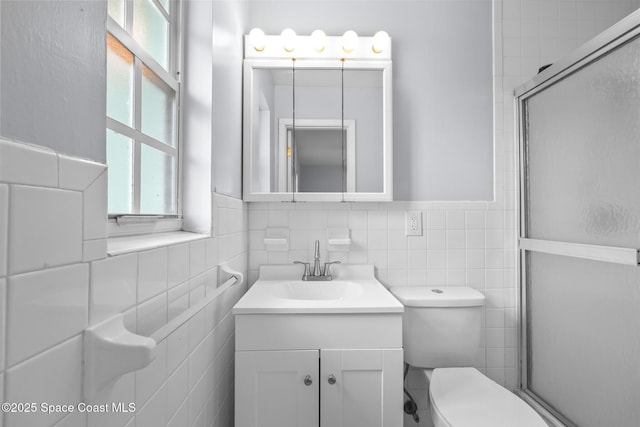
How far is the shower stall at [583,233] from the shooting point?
1066 mm

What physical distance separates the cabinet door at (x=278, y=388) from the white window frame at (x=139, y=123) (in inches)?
21.3

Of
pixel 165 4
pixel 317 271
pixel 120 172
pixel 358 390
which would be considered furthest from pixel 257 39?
pixel 358 390

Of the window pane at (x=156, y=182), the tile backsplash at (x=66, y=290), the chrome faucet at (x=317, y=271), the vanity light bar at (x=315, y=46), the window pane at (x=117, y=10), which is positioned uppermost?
the vanity light bar at (x=315, y=46)

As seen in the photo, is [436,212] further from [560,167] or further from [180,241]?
[180,241]

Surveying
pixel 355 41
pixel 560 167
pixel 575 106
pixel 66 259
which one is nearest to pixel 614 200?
pixel 560 167

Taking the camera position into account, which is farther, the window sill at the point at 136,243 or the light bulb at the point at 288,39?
the light bulb at the point at 288,39

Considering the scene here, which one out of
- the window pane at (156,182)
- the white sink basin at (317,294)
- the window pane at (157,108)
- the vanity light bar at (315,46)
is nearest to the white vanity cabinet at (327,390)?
the white sink basin at (317,294)

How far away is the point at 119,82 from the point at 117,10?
0.18m

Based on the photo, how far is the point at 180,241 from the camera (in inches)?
30.2

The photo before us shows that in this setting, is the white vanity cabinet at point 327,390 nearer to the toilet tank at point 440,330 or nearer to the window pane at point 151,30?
the toilet tank at point 440,330

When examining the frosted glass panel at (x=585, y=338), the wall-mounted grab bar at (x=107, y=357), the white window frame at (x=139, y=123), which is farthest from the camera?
the frosted glass panel at (x=585, y=338)

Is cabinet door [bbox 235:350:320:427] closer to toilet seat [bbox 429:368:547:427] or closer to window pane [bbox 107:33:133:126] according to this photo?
toilet seat [bbox 429:368:547:427]

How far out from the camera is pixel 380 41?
4.97ft

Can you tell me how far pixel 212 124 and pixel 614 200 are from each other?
1440 millimetres
